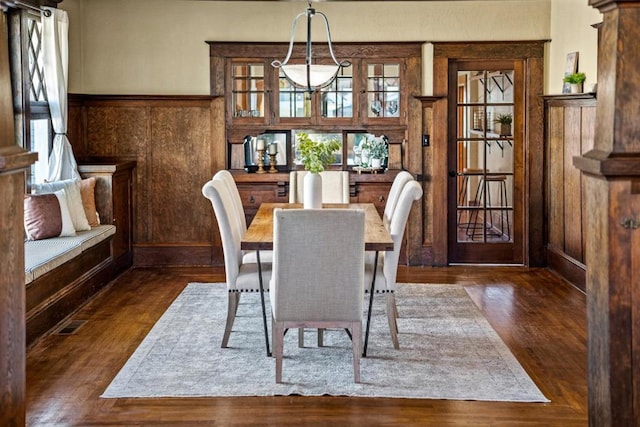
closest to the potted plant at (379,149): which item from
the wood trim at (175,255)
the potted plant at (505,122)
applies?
the potted plant at (505,122)

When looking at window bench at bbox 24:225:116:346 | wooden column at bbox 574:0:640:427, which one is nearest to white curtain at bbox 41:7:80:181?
window bench at bbox 24:225:116:346

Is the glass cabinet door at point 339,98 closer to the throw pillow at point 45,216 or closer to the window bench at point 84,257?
the window bench at point 84,257

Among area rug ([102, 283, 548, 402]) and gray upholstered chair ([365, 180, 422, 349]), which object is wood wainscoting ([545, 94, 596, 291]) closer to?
area rug ([102, 283, 548, 402])

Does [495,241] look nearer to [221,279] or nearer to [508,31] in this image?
[508,31]

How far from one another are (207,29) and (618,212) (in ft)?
20.0

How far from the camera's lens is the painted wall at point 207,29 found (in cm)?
800

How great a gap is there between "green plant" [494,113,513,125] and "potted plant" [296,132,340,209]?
276 centimetres

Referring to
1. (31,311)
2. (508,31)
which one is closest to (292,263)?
(31,311)

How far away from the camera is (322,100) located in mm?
8156

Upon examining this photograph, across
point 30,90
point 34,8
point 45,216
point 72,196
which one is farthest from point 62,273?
point 34,8

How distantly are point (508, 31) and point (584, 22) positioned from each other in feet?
3.61

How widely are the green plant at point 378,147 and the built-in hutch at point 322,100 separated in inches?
5.9

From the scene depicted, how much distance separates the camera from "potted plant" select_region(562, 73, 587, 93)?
6.90 metres

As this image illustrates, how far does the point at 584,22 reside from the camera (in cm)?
697
